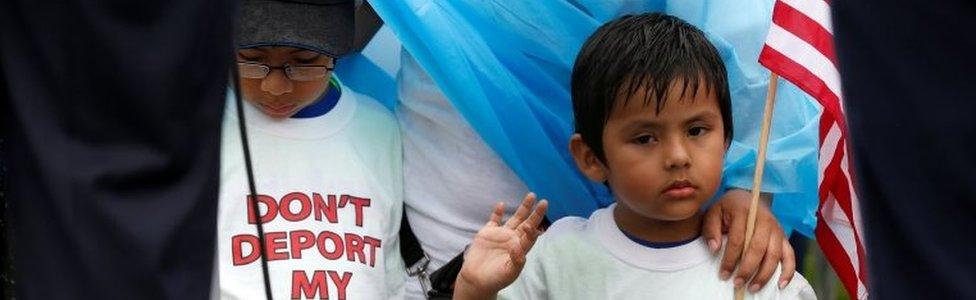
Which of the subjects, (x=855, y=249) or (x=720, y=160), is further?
(x=855, y=249)

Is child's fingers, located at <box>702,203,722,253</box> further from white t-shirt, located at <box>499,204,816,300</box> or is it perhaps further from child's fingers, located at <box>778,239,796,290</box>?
child's fingers, located at <box>778,239,796,290</box>

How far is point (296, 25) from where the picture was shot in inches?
164

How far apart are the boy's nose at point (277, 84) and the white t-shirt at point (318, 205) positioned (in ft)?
0.35

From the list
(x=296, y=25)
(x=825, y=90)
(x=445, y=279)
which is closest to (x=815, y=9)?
(x=825, y=90)

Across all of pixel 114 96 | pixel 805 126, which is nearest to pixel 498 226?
pixel 805 126

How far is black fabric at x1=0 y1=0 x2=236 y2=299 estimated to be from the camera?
306 centimetres

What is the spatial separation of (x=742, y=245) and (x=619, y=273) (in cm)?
23

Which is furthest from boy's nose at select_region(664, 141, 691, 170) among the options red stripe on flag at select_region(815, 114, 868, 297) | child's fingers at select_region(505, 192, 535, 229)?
red stripe on flag at select_region(815, 114, 868, 297)

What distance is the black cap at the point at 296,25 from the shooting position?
4133 millimetres

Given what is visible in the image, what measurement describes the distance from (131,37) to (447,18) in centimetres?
131

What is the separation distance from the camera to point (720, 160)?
4094 millimetres

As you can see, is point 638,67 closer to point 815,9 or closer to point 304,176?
point 815,9

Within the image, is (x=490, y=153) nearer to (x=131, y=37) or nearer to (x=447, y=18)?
(x=447, y=18)

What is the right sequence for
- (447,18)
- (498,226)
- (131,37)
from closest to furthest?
(131,37)
(498,226)
(447,18)
